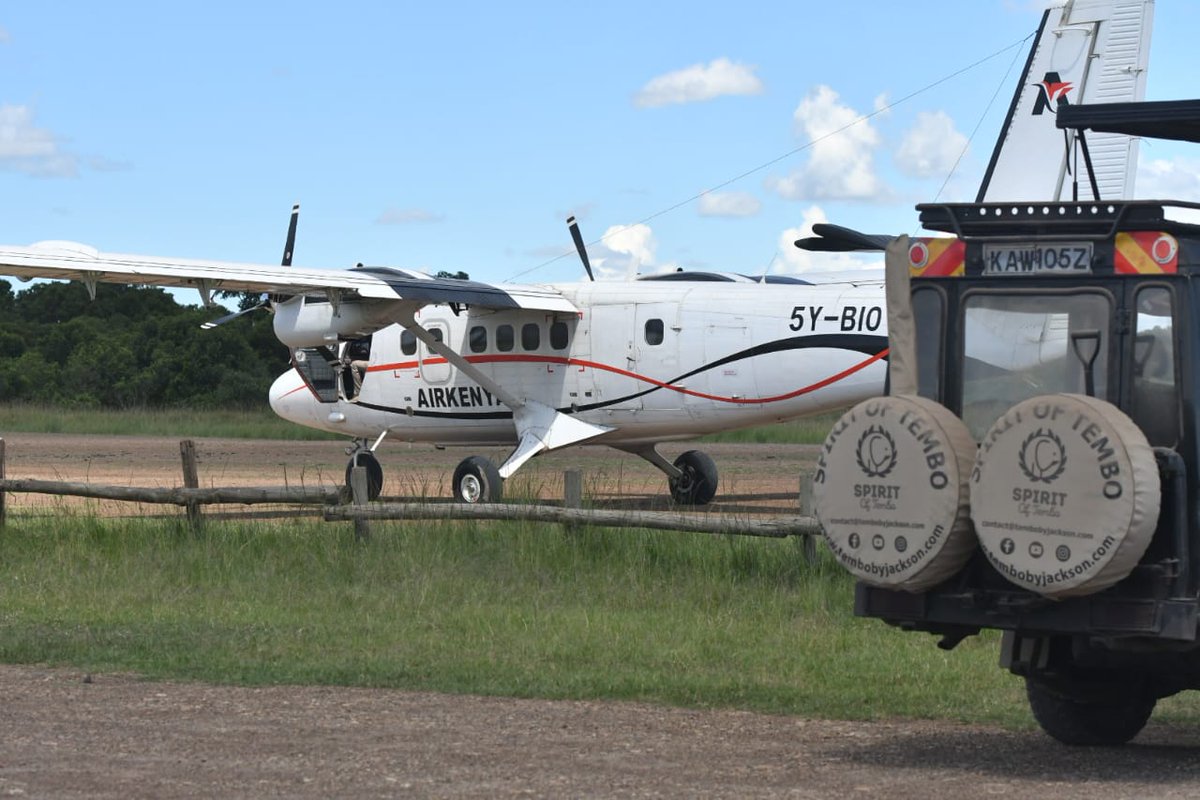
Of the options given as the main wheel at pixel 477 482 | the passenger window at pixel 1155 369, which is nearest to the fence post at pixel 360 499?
the main wheel at pixel 477 482

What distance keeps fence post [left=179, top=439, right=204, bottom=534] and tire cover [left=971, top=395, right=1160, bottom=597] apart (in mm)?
11660

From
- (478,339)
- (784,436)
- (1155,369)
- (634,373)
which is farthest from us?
(784,436)

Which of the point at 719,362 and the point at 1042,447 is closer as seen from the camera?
the point at 1042,447

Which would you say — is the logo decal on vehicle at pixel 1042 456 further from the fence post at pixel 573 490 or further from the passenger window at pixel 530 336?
the passenger window at pixel 530 336

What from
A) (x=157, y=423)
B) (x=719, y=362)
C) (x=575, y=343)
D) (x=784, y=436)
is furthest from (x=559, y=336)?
(x=157, y=423)

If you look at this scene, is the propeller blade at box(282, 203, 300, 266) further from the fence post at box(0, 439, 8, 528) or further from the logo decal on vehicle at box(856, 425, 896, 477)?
the logo decal on vehicle at box(856, 425, 896, 477)

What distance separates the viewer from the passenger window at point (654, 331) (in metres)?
23.8

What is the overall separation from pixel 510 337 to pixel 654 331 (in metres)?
2.64

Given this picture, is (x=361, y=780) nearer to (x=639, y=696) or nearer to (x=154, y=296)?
(x=639, y=696)

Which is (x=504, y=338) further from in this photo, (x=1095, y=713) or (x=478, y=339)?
(x=1095, y=713)

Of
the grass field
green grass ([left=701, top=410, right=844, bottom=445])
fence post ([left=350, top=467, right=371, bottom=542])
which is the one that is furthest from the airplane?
green grass ([left=701, top=410, right=844, bottom=445])

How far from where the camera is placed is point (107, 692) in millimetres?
10742

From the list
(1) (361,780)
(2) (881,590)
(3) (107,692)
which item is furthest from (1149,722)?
(3) (107,692)

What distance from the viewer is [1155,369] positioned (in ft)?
25.3
